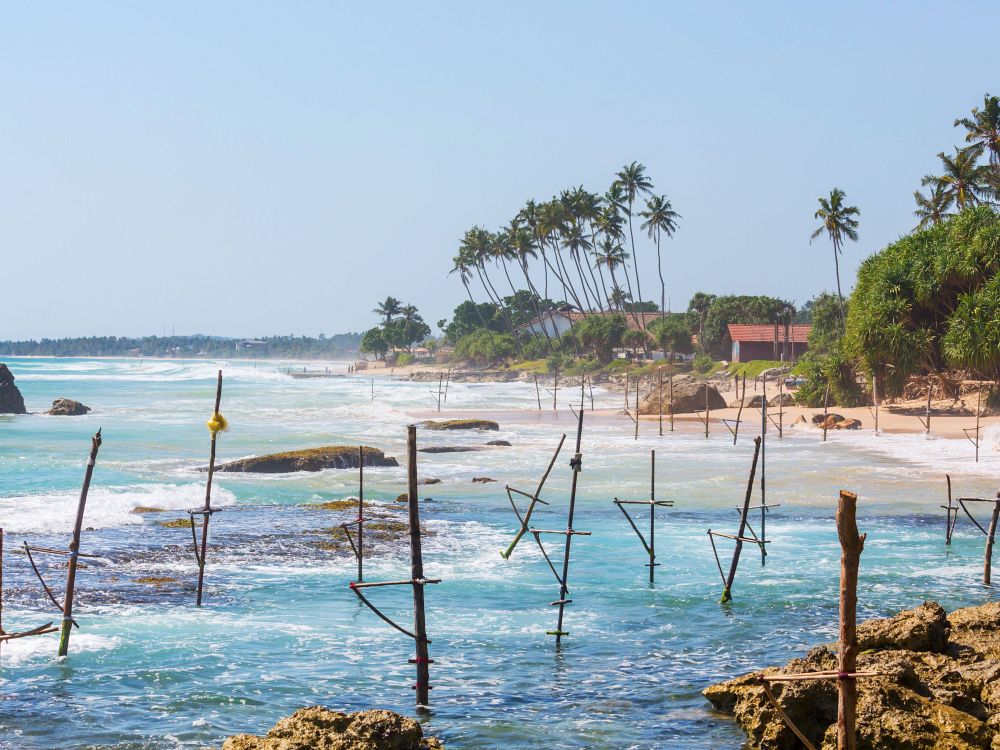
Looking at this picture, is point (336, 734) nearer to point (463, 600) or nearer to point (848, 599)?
point (848, 599)

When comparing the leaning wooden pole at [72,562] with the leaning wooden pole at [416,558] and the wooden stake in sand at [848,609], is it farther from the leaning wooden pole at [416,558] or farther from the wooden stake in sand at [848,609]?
the wooden stake in sand at [848,609]

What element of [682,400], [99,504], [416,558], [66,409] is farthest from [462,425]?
[416,558]

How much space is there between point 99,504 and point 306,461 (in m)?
7.65

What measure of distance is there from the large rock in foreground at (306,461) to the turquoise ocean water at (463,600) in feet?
3.21

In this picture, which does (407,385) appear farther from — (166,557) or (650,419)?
(166,557)

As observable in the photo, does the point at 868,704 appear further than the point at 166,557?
No


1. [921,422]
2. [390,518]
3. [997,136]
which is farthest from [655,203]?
[390,518]

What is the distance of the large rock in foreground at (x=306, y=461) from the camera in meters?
31.6

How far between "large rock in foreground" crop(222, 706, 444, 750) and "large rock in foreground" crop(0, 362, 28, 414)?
2049 inches

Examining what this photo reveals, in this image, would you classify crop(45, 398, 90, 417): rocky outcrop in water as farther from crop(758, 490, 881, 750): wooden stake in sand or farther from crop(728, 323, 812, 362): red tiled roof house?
crop(758, 490, 881, 750): wooden stake in sand

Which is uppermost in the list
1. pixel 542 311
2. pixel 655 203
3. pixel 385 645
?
pixel 655 203

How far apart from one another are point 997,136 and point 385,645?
5377 cm

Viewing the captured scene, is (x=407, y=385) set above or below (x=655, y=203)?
below

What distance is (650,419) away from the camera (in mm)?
53156
